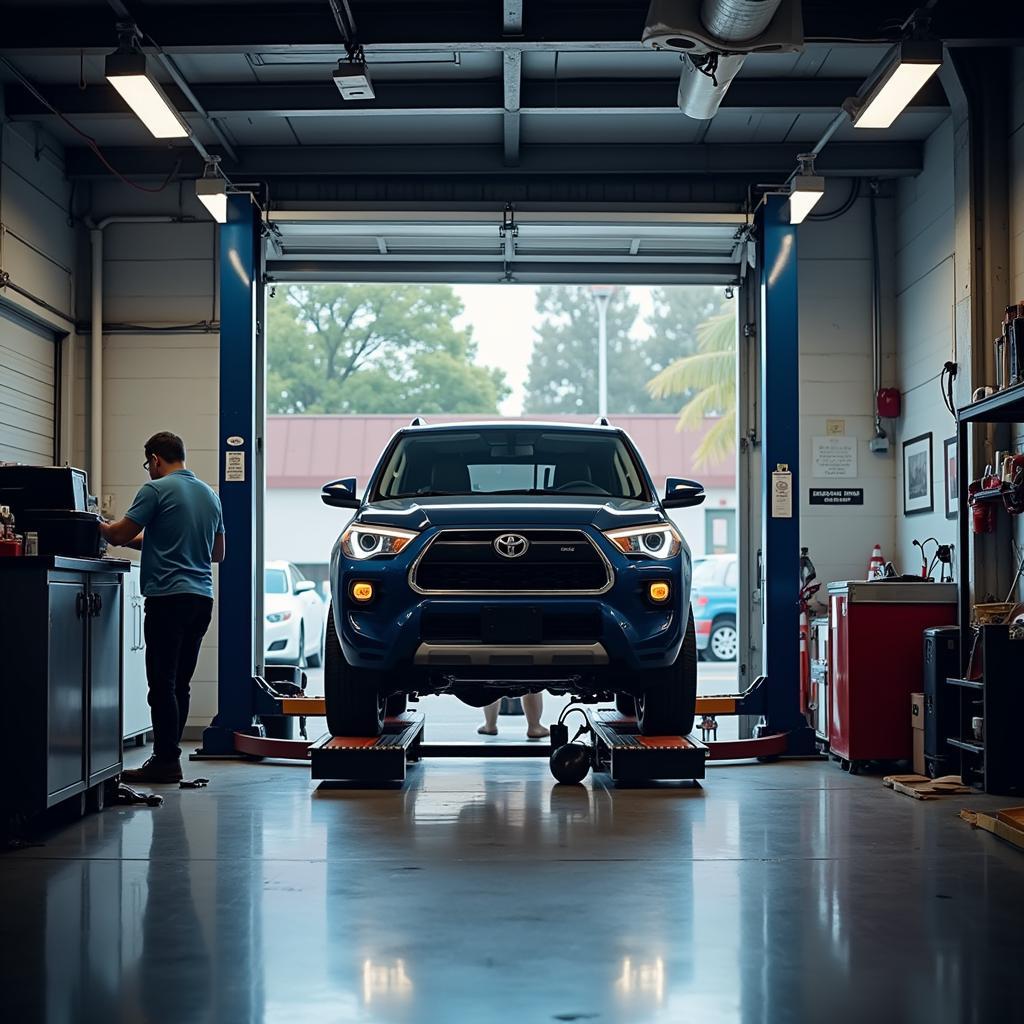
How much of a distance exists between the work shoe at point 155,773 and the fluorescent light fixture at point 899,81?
531 cm

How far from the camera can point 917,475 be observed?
9875mm

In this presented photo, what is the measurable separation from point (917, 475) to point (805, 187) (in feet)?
8.51

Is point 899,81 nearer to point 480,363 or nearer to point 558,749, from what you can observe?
point 558,749

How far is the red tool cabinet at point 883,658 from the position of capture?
7.86 metres

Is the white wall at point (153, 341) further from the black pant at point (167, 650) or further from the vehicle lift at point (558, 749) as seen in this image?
the black pant at point (167, 650)

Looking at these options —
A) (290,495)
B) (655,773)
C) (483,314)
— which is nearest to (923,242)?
(655,773)

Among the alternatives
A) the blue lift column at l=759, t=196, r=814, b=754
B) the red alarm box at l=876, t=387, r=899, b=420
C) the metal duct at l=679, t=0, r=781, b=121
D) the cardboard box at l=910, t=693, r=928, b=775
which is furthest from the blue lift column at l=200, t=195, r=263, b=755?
the red alarm box at l=876, t=387, r=899, b=420

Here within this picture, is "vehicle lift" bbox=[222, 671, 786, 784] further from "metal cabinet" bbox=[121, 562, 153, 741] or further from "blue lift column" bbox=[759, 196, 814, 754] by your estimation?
"metal cabinet" bbox=[121, 562, 153, 741]

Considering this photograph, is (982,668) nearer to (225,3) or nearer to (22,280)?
(225,3)

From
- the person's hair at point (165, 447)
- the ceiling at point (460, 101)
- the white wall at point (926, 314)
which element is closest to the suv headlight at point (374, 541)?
the person's hair at point (165, 447)

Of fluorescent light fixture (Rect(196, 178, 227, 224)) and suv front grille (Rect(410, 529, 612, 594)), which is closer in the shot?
suv front grille (Rect(410, 529, 612, 594))

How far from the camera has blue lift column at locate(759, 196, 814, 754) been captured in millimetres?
8555

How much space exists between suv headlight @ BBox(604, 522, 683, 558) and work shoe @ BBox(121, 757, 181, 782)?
2.77m

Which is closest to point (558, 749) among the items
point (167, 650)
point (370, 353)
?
point (167, 650)
